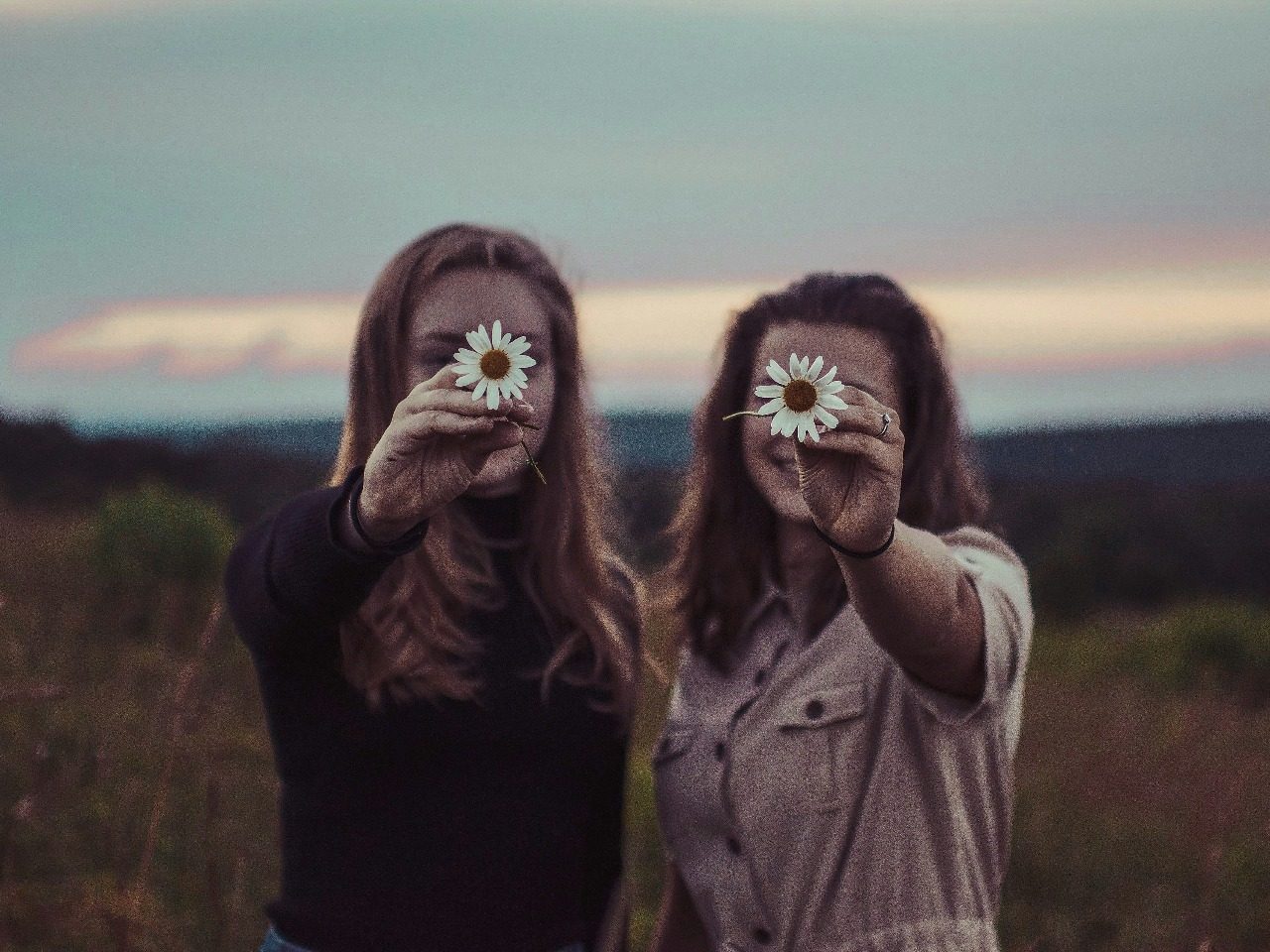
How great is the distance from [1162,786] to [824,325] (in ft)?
12.6

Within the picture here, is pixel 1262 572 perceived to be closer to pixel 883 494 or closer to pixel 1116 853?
pixel 1116 853

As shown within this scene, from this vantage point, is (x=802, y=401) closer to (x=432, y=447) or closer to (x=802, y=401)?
(x=802, y=401)

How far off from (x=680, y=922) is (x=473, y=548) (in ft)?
3.00

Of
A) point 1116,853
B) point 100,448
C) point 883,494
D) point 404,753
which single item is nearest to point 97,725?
point 404,753

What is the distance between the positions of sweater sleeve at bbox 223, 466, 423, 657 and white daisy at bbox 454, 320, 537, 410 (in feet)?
0.95

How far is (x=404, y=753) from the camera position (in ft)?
8.94

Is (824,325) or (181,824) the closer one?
(824,325)

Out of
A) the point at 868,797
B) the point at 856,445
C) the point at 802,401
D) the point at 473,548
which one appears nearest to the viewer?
the point at 856,445

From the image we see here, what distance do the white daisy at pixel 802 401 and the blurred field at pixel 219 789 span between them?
1.37 metres

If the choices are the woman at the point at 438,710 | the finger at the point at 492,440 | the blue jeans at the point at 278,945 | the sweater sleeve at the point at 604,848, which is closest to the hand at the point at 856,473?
the finger at the point at 492,440

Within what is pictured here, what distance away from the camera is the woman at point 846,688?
2.45m

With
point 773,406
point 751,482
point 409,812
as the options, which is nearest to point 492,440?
point 773,406

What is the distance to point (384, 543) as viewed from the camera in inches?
91.5

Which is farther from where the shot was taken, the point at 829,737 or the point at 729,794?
the point at 729,794
